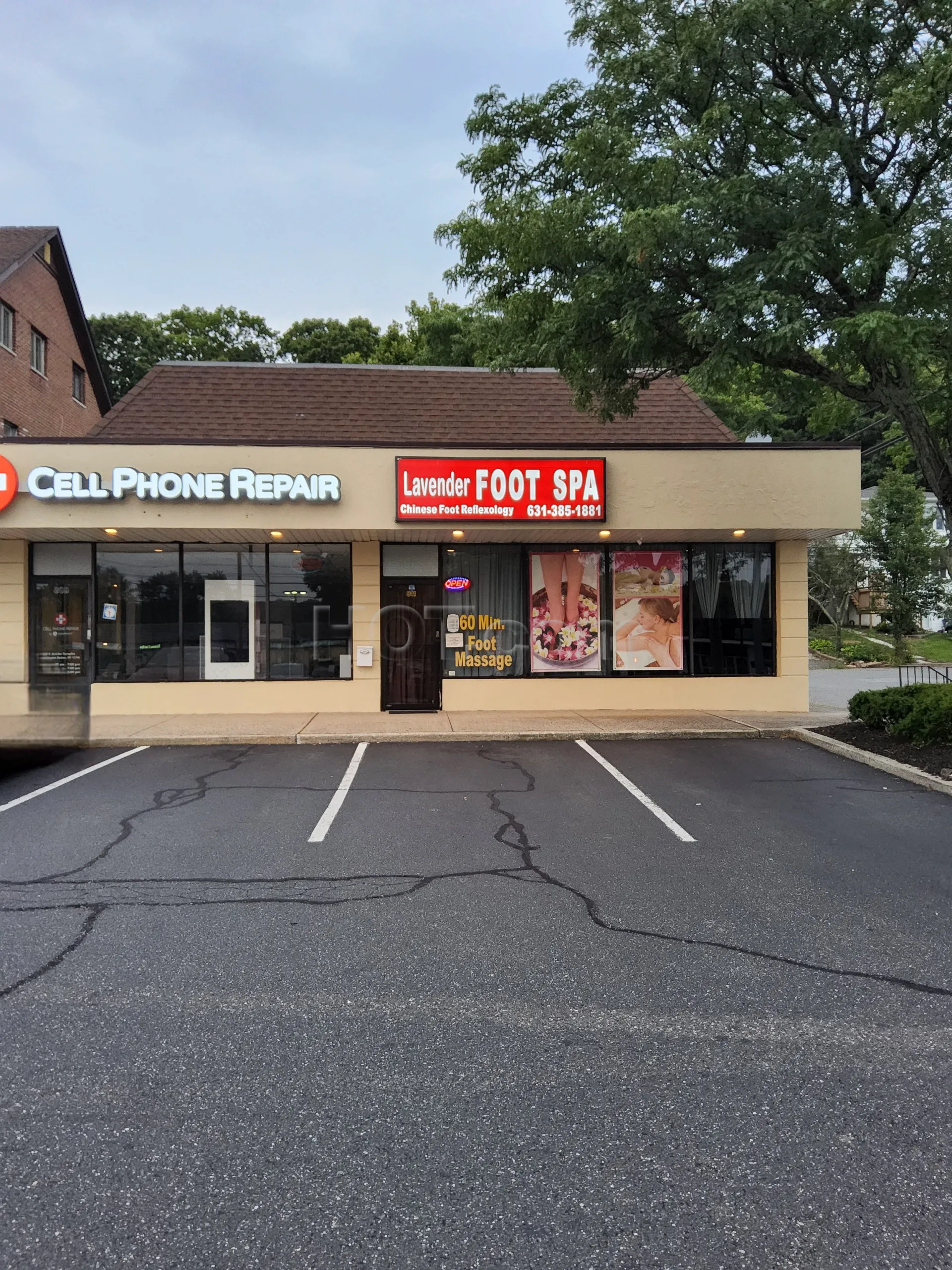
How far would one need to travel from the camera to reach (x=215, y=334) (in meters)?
44.1

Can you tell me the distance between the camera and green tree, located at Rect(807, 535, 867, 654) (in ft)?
97.8

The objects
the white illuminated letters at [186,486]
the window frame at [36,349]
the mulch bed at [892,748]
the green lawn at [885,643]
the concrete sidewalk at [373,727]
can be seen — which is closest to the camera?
the mulch bed at [892,748]

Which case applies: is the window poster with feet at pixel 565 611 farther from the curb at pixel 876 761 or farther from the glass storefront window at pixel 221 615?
the glass storefront window at pixel 221 615

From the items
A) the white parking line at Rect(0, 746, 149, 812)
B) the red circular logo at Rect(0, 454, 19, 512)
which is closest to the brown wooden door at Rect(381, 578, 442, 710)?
the white parking line at Rect(0, 746, 149, 812)

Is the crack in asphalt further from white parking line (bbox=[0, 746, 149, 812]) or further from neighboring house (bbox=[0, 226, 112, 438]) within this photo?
neighboring house (bbox=[0, 226, 112, 438])

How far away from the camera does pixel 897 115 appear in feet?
26.8

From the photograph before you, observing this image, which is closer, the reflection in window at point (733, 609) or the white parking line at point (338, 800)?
the white parking line at point (338, 800)

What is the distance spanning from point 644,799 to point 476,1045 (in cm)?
479

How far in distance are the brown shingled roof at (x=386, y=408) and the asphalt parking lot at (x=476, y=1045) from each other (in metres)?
9.19

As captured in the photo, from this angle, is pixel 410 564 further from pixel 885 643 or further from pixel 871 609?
pixel 871 609

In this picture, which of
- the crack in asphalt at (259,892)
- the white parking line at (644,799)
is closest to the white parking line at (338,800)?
the crack in asphalt at (259,892)

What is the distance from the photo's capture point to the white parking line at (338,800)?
6504 millimetres

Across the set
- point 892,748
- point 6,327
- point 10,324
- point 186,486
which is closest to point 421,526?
point 186,486

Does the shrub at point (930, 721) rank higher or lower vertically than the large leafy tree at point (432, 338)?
lower
